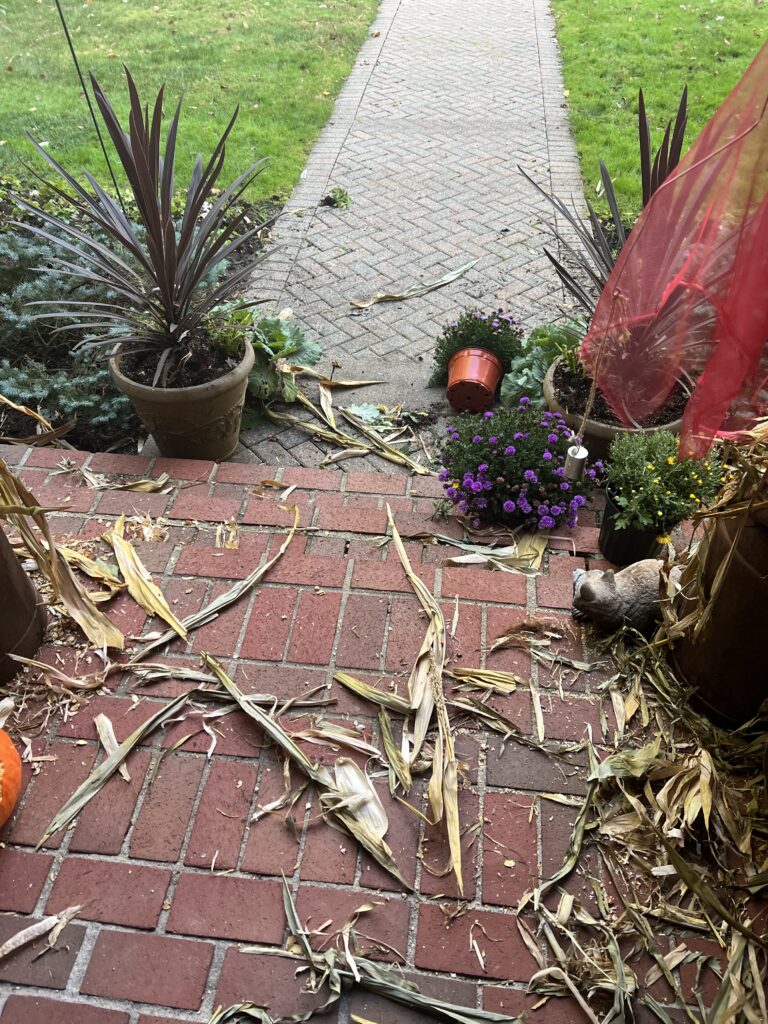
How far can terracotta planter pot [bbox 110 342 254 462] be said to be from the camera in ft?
10.4

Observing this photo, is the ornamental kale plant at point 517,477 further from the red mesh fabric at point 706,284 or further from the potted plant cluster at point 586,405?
the red mesh fabric at point 706,284

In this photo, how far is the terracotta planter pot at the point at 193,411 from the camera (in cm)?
316

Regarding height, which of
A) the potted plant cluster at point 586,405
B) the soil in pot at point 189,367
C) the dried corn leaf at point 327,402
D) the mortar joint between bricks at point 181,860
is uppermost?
the soil in pot at point 189,367

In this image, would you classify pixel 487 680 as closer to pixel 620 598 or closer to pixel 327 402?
pixel 620 598

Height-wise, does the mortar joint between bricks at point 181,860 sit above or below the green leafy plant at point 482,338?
below

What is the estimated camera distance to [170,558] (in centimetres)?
261

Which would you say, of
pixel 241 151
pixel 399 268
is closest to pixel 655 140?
pixel 399 268

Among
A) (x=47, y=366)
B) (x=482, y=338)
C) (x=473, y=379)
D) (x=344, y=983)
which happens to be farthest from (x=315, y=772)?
(x=47, y=366)

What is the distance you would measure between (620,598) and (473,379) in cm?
179

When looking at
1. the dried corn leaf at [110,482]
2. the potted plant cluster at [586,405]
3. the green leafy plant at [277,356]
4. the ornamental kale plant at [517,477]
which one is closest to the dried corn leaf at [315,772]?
the dried corn leaf at [110,482]

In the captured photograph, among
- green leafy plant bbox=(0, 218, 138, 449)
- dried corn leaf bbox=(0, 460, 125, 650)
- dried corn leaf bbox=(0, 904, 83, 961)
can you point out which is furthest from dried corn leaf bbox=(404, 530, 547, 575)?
green leafy plant bbox=(0, 218, 138, 449)

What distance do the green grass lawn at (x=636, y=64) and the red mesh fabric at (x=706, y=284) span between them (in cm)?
305

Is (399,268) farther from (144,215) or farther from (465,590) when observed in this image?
(465,590)

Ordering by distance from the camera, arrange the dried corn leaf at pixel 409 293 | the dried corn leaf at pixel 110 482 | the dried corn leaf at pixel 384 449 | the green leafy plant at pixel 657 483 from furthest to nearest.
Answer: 1. the dried corn leaf at pixel 409 293
2. the dried corn leaf at pixel 384 449
3. the dried corn leaf at pixel 110 482
4. the green leafy plant at pixel 657 483
